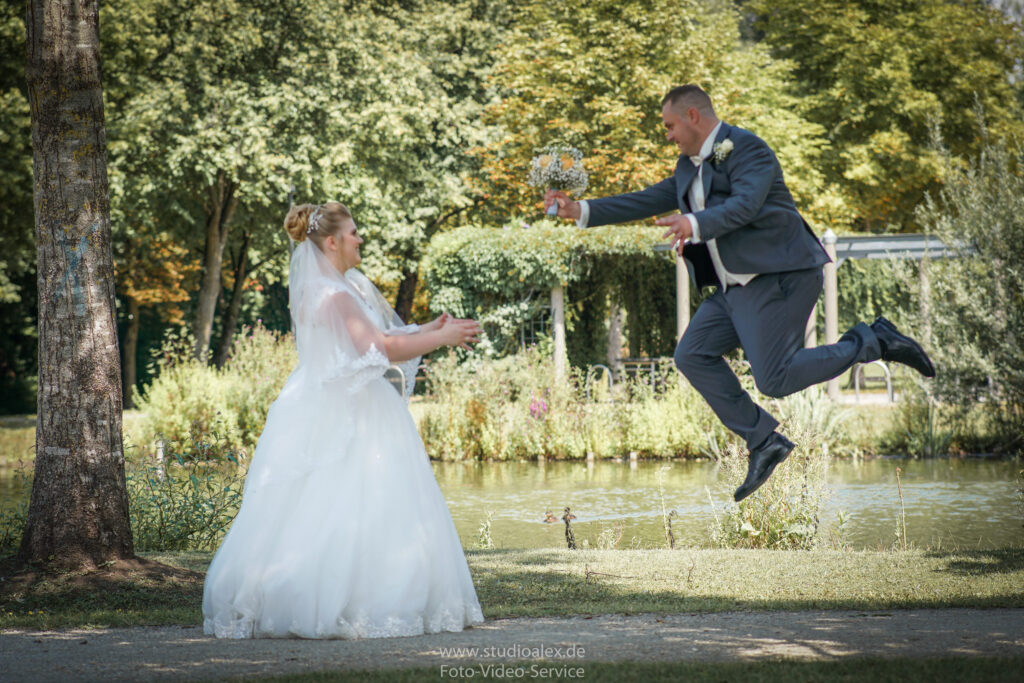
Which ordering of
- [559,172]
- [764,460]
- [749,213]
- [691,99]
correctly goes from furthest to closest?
[559,172] < [764,460] < [691,99] < [749,213]

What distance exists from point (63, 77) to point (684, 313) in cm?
1452

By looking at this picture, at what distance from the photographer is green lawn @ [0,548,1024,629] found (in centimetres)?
567

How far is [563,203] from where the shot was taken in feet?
18.0

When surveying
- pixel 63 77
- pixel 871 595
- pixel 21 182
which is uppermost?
pixel 21 182

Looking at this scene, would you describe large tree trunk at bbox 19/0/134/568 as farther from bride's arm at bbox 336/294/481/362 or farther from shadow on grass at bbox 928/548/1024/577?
shadow on grass at bbox 928/548/1024/577

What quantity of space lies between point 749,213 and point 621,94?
2083cm

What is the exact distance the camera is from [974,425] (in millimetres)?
15430

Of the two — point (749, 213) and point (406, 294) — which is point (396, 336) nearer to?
point (749, 213)

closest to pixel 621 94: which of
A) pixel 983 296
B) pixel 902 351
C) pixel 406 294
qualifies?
pixel 406 294

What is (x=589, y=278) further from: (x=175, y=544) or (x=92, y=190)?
(x=92, y=190)

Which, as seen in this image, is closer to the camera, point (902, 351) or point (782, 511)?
point (902, 351)

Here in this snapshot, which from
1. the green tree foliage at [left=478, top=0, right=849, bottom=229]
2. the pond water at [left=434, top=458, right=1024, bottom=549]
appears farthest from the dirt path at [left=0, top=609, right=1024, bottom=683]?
the green tree foliage at [left=478, top=0, right=849, bottom=229]

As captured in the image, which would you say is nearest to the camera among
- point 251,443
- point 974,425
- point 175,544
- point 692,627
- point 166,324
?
point 692,627

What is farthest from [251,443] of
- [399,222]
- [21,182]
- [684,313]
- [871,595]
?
[871,595]
